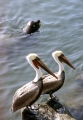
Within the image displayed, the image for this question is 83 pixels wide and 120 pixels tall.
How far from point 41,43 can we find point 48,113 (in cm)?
424

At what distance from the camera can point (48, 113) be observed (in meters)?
7.50

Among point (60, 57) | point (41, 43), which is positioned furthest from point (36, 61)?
point (41, 43)

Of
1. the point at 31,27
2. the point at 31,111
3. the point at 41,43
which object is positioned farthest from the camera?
the point at 31,27

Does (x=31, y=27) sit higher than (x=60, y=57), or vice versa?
(x=31, y=27)

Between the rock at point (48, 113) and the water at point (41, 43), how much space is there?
0.47 metres

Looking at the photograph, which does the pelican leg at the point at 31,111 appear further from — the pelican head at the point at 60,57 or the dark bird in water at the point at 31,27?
the dark bird in water at the point at 31,27

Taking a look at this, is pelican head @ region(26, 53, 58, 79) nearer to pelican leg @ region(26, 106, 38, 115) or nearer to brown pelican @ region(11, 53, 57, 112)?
brown pelican @ region(11, 53, 57, 112)

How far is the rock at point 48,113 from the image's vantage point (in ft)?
24.2

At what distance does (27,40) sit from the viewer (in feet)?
38.0

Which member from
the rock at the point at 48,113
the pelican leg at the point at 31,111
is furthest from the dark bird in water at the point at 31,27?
the pelican leg at the point at 31,111

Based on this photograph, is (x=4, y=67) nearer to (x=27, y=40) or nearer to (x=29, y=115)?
(x=27, y=40)

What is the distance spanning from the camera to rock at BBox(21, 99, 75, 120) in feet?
24.2

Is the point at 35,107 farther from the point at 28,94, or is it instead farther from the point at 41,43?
the point at 41,43

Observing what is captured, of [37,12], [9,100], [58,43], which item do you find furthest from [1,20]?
[9,100]
